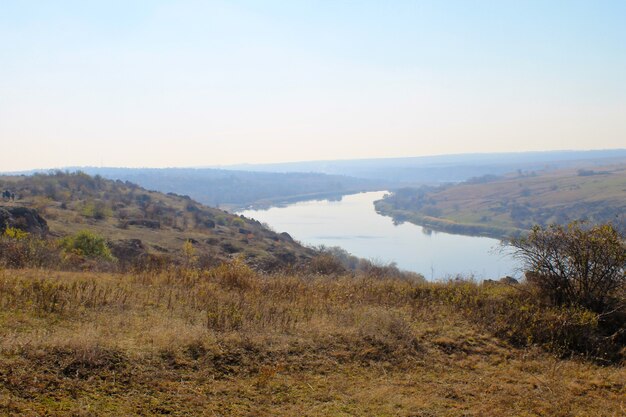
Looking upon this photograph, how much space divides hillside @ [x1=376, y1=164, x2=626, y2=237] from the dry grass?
274ft

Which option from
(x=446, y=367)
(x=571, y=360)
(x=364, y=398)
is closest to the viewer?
(x=364, y=398)

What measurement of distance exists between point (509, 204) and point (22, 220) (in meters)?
119

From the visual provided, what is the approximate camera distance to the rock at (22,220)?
78.9 ft

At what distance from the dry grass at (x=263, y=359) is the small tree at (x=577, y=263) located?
1447 millimetres

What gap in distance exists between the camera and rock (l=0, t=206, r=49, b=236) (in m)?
24.0

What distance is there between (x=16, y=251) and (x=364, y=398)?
9.49 metres

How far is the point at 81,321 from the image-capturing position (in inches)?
263

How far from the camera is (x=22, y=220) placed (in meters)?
25.4

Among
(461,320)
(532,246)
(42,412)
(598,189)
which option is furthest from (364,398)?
(598,189)

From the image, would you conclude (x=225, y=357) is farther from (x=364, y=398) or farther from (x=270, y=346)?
(x=364, y=398)

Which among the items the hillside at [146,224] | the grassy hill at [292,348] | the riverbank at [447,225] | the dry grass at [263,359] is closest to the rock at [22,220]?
the hillside at [146,224]

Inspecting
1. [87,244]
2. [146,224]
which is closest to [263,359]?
[87,244]

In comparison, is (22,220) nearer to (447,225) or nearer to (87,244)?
(87,244)

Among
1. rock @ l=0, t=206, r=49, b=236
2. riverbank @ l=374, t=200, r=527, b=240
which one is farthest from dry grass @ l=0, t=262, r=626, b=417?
riverbank @ l=374, t=200, r=527, b=240
